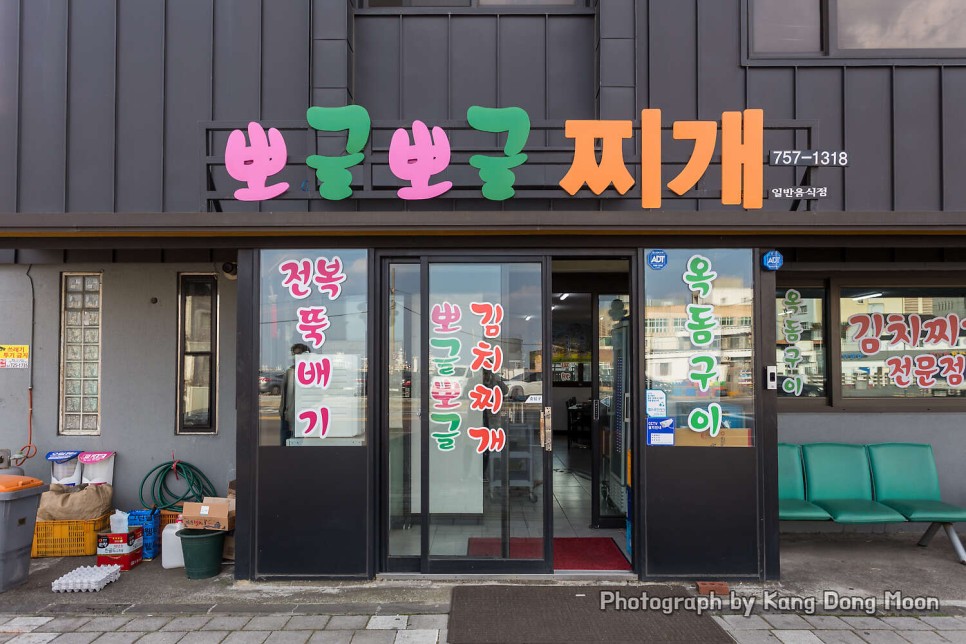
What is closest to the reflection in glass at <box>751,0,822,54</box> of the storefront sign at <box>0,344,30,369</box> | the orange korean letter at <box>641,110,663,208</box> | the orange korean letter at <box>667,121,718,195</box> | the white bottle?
the orange korean letter at <box>667,121,718,195</box>

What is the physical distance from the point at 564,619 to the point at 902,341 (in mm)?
5382

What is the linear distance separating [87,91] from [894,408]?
9.52 meters

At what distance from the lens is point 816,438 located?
676 cm

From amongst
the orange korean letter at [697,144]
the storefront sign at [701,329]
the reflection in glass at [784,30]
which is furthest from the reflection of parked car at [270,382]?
the reflection in glass at [784,30]

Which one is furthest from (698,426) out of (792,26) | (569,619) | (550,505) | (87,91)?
(87,91)

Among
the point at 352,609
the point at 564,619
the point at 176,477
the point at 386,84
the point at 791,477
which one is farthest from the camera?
the point at 176,477

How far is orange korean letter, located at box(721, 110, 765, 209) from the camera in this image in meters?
4.98

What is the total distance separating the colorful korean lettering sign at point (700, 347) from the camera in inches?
207

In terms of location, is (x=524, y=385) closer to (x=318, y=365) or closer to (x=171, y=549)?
(x=318, y=365)

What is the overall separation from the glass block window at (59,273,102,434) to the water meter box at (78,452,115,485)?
0.34 m

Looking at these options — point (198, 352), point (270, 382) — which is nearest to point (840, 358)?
point (270, 382)

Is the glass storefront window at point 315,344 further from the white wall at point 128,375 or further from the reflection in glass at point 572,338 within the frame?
the reflection in glass at point 572,338

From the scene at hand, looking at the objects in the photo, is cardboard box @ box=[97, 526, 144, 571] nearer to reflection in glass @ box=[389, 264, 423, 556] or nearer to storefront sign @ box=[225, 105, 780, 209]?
reflection in glass @ box=[389, 264, 423, 556]

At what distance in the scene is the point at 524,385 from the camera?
17.7 ft
